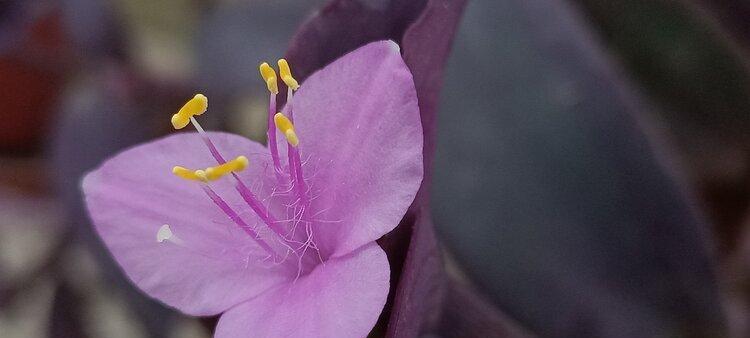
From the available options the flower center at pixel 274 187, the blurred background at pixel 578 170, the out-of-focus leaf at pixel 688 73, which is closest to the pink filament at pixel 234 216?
the flower center at pixel 274 187

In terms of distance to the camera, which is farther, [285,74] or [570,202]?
[570,202]

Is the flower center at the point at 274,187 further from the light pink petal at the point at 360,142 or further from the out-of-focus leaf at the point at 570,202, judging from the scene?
the out-of-focus leaf at the point at 570,202

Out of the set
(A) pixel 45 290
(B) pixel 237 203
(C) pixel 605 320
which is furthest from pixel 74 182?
(C) pixel 605 320

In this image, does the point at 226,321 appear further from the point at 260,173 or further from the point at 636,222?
the point at 636,222

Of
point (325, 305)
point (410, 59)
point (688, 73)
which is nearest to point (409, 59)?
point (410, 59)

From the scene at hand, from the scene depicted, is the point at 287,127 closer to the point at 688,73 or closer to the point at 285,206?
the point at 285,206
